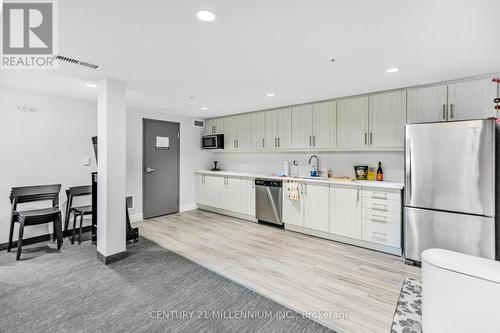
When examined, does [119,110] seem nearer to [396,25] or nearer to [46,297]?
[46,297]

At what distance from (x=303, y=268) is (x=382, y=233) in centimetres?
132

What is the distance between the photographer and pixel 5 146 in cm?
351

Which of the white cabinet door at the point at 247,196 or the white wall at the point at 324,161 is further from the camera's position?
the white cabinet door at the point at 247,196

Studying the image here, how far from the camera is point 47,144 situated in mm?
3873

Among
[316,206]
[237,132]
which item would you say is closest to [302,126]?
[316,206]

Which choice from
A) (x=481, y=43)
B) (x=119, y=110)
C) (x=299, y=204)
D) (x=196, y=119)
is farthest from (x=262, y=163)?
(x=481, y=43)

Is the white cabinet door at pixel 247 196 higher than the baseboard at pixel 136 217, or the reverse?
the white cabinet door at pixel 247 196

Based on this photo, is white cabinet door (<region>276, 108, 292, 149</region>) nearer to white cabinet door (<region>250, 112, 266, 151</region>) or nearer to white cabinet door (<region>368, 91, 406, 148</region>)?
white cabinet door (<region>250, 112, 266, 151</region>)

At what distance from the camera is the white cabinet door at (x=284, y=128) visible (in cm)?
473

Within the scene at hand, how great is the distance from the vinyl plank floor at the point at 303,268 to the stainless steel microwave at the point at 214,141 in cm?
203

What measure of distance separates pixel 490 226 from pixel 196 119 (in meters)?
5.65

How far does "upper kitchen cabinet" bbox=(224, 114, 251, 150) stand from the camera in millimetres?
5465

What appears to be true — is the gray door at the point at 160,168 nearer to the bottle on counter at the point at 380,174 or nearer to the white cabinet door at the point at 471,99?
the bottle on counter at the point at 380,174

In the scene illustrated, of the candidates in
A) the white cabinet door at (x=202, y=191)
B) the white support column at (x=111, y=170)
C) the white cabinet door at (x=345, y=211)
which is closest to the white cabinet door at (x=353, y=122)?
the white cabinet door at (x=345, y=211)
